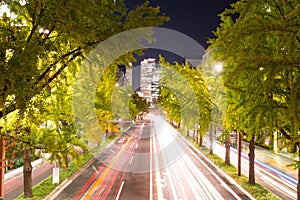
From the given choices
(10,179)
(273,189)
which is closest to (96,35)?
(273,189)

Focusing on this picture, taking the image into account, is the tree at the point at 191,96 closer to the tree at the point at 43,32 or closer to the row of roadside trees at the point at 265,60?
the row of roadside trees at the point at 265,60

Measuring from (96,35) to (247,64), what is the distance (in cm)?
375

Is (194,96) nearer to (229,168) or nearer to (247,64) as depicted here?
(229,168)

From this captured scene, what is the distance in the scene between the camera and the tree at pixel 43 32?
589 centimetres

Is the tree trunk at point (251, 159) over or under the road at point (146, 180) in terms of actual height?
over

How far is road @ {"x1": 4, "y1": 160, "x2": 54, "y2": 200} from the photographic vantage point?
1784 centimetres

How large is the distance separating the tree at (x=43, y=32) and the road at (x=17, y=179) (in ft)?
42.4

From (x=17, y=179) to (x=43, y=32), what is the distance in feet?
57.7

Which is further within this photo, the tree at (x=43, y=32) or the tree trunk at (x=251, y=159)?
the tree trunk at (x=251, y=159)

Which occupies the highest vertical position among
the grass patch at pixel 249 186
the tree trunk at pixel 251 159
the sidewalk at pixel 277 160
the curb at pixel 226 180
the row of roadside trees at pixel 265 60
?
the row of roadside trees at pixel 265 60

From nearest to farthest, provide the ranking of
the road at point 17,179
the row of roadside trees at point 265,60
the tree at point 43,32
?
the row of roadside trees at point 265,60, the tree at point 43,32, the road at point 17,179

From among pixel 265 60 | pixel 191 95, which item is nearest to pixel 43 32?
pixel 265 60

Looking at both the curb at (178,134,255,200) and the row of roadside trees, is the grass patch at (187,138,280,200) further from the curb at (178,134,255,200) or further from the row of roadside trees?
the row of roadside trees

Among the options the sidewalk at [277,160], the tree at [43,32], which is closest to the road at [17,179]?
the tree at [43,32]
